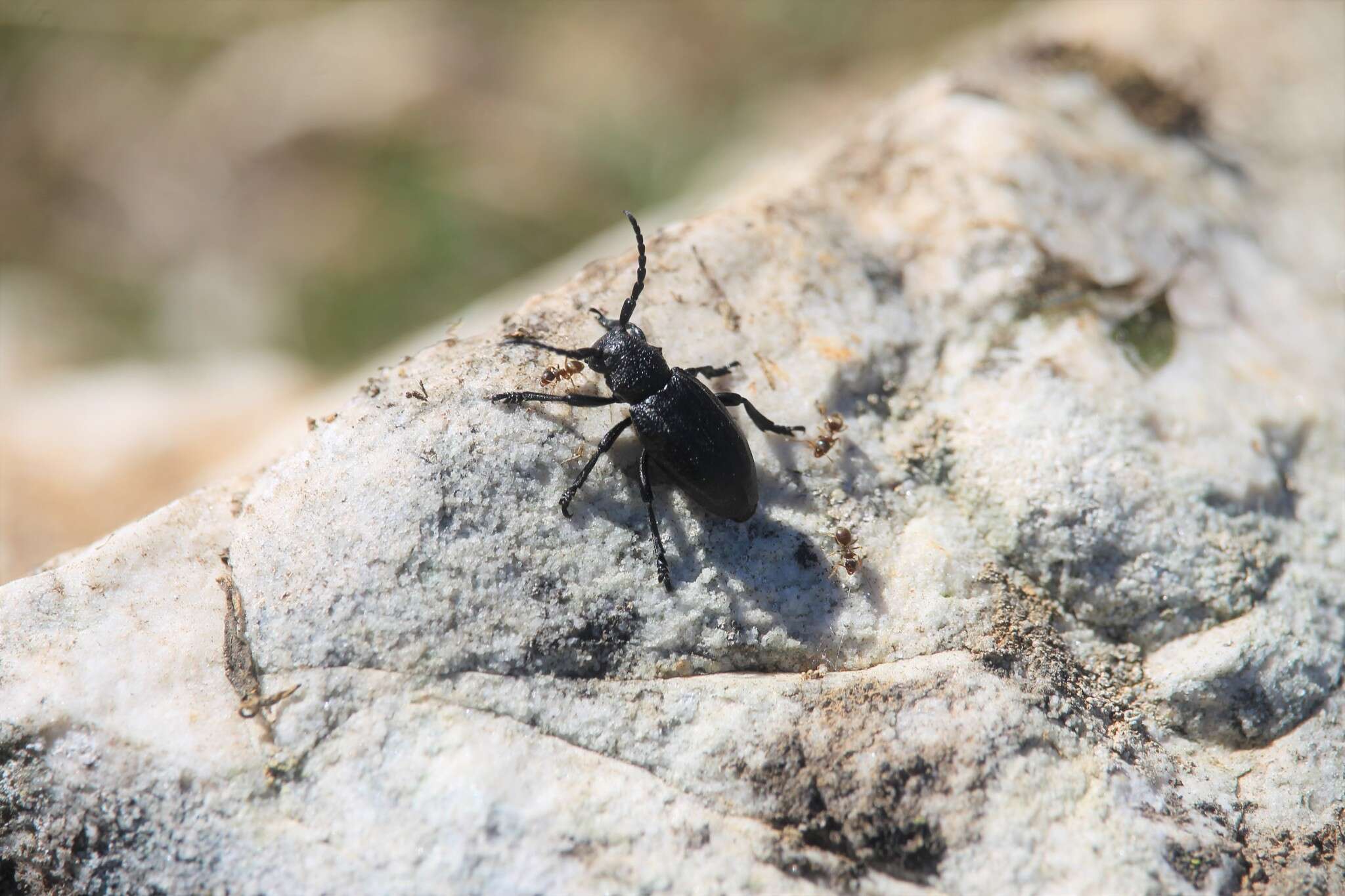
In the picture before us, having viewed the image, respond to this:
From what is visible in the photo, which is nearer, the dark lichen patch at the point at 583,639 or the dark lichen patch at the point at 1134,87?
the dark lichen patch at the point at 583,639

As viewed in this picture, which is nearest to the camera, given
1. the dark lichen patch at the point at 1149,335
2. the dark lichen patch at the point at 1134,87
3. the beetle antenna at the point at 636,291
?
the beetle antenna at the point at 636,291

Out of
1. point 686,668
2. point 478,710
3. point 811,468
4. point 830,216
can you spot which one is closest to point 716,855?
point 686,668

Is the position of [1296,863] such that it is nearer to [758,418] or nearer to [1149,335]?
[1149,335]

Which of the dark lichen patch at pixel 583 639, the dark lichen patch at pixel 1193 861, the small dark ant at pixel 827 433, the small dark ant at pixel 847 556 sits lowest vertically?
the dark lichen patch at pixel 1193 861

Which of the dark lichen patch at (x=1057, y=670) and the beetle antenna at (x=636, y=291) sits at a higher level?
the beetle antenna at (x=636, y=291)

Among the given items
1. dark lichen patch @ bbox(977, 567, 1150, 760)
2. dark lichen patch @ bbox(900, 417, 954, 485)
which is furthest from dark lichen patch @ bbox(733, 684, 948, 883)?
dark lichen patch @ bbox(900, 417, 954, 485)

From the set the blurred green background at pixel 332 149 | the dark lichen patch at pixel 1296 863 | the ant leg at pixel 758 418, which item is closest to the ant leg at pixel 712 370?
the ant leg at pixel 758 418

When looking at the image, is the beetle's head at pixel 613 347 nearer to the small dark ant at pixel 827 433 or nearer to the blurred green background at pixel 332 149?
the small dark ant at pixel 827 433
